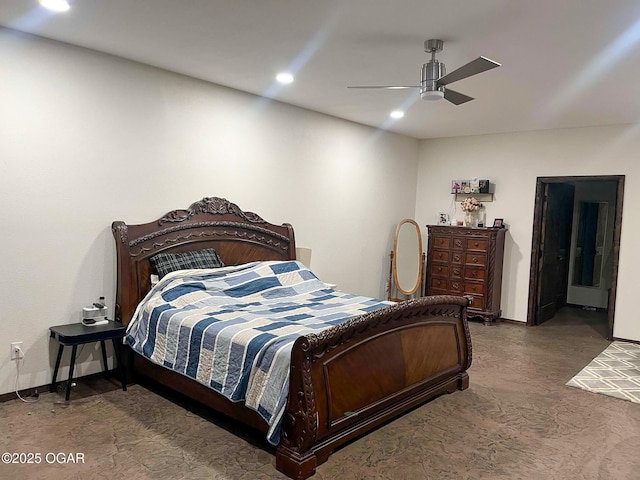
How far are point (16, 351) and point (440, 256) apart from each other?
499cm

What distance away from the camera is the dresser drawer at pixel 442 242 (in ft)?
21.3

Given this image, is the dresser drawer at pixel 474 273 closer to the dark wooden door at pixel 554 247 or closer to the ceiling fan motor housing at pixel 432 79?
the dark wooden door at pixel 554 247

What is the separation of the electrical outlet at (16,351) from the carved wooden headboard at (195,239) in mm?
683

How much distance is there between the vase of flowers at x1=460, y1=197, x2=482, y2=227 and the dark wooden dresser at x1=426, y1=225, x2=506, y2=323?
365 mm

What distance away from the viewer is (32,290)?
3.44 meters

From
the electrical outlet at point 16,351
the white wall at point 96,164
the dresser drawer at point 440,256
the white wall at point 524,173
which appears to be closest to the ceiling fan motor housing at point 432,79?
the white wall at point 96,164

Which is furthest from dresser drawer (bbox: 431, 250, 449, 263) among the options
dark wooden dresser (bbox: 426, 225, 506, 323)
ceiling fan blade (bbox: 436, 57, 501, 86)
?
ceiling fan blade (bbox: 436, 57, 501, 86)

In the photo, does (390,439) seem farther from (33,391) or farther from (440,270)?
(440,270)

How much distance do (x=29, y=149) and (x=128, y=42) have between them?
1.03 m

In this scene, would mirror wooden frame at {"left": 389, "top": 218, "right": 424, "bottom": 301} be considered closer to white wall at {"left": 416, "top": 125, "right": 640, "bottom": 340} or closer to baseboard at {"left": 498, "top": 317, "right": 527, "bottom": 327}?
white wall at {"left": 416, "top": 125, "right": 640, "bottom": 340}

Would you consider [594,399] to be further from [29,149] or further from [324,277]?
[29,149]

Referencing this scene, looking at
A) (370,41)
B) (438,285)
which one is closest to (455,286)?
(438,285)

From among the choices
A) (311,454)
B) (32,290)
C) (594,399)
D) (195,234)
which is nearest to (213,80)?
(195,234)

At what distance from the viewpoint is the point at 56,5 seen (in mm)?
2834
